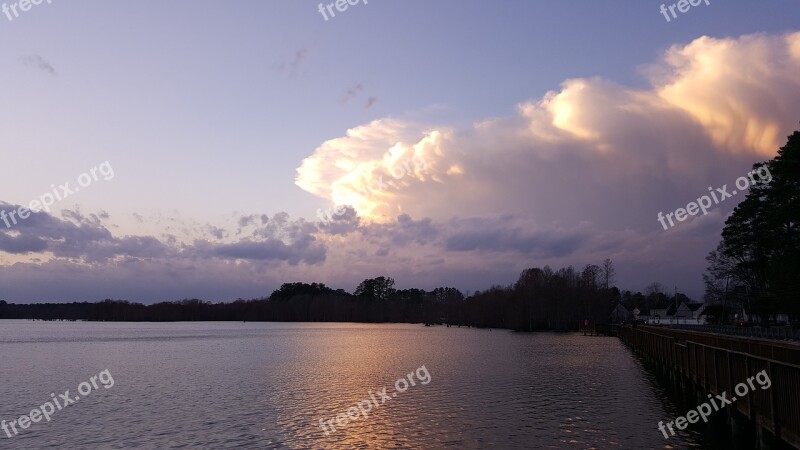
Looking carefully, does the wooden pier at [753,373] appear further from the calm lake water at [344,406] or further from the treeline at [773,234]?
the treeline at [773,234]

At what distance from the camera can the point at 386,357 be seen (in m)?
66.6

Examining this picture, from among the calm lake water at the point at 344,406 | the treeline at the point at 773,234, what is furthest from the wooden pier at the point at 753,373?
the treeline at the point at 773,234

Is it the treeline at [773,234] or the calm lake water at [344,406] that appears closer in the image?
the calm lake water at [344,406]

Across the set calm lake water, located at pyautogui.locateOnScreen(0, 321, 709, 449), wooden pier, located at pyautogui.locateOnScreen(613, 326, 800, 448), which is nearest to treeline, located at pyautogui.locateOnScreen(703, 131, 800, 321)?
calm lake water, located at pyautogui.locateOnScreen(0, 321, 709, 449)

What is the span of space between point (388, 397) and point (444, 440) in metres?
11.8

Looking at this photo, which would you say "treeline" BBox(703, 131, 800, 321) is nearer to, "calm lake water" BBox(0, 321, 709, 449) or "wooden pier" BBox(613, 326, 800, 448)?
"calm lake water" BBox(0, 321, 709, 449)

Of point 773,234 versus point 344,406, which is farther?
point 773,234

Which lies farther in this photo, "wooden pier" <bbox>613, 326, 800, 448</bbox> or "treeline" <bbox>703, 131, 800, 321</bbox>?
"treeline" <bbox>703, 131, 800, 321</bbox>

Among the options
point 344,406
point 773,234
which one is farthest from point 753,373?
point 773,234

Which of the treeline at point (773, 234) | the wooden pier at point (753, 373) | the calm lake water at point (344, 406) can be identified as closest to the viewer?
the wooden pier at point (753, 373)

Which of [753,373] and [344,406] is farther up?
[753,373]

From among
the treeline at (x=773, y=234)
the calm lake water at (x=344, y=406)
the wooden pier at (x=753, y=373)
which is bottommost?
the calm lake water at (x=344, y=406)

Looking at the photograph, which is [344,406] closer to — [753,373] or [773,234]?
[753,373]

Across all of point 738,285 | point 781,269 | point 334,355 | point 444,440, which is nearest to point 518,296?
point 738,285
